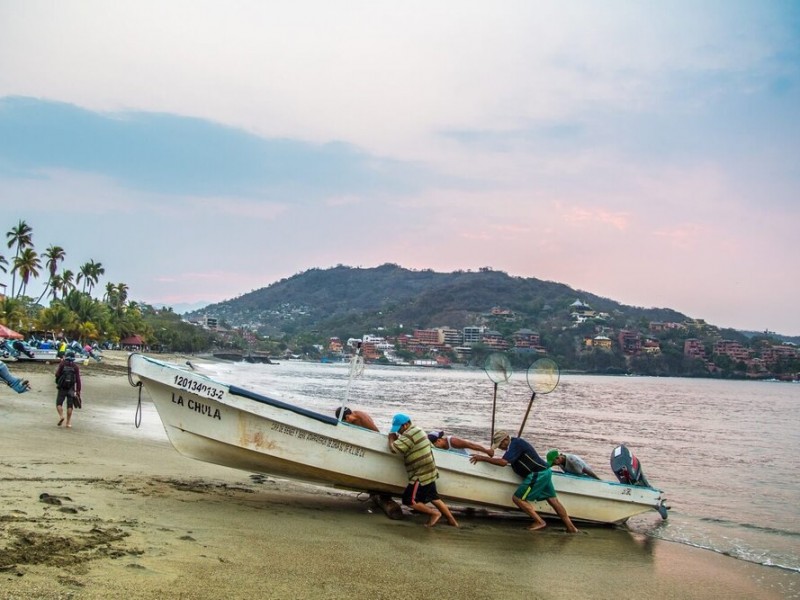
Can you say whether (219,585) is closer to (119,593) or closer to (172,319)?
(119,593)

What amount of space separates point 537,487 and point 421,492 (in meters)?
1.69

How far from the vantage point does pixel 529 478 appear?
31.0 feet

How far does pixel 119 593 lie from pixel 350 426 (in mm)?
4641

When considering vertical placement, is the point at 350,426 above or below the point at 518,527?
above

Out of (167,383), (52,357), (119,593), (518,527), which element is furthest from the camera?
(52,357)

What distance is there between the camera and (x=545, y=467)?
9.49 m

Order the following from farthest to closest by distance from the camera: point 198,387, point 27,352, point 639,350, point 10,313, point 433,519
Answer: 1. point 639,350
2. point 10,313
3. point 27,352
4. point 198,387
5. point 433,519

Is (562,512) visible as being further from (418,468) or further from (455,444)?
(418,468)

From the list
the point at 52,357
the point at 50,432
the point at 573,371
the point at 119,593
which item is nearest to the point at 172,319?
the point at 573,371

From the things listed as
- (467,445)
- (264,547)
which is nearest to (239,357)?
(467,445)

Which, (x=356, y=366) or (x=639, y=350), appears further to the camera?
(x=639, y=350)

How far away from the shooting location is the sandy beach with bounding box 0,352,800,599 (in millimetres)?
5062

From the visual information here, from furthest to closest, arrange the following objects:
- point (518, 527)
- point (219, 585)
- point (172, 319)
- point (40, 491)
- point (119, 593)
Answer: point (172, 319) < point (518, 527) < point (40, 491) < point (219, 585) < point (119, 593)

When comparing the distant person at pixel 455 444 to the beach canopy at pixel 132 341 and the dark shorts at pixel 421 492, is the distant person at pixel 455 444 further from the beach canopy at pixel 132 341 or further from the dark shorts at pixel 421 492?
the beach canopy at pixel 132 341
